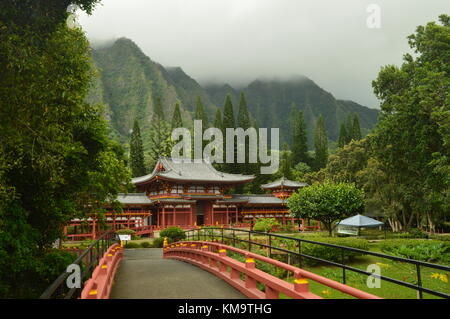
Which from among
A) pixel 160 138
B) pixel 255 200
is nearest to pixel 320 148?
pixel 160 138

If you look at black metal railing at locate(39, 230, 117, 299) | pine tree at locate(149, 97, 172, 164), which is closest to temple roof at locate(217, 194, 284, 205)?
pine tree at locate(149, 97, 172, 164)

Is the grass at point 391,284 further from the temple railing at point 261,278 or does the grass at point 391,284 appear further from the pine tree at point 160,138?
the pine tree at point 160,138

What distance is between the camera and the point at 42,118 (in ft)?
28.4

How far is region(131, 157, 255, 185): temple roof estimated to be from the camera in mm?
42188

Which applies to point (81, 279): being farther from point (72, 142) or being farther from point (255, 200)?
point (255, 200)

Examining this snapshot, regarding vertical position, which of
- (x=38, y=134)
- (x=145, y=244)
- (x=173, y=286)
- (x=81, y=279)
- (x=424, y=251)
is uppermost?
A: (x=38, y=134)

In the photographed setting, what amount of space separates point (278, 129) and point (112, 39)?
10052cm

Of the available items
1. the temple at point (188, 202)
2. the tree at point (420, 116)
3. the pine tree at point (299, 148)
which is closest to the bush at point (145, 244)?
the temple at point (188, 202)

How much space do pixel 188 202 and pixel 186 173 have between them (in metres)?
4.35

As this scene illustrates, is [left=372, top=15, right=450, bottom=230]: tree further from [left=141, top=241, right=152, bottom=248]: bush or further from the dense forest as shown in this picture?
[left=141, top=241, right=152, bottom=248]: bush

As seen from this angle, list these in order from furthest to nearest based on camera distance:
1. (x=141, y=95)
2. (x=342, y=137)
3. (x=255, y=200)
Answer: (x=141, y=95) → (x=342, y=137) → (x=255, y=200)

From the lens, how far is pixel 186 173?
148 feet
